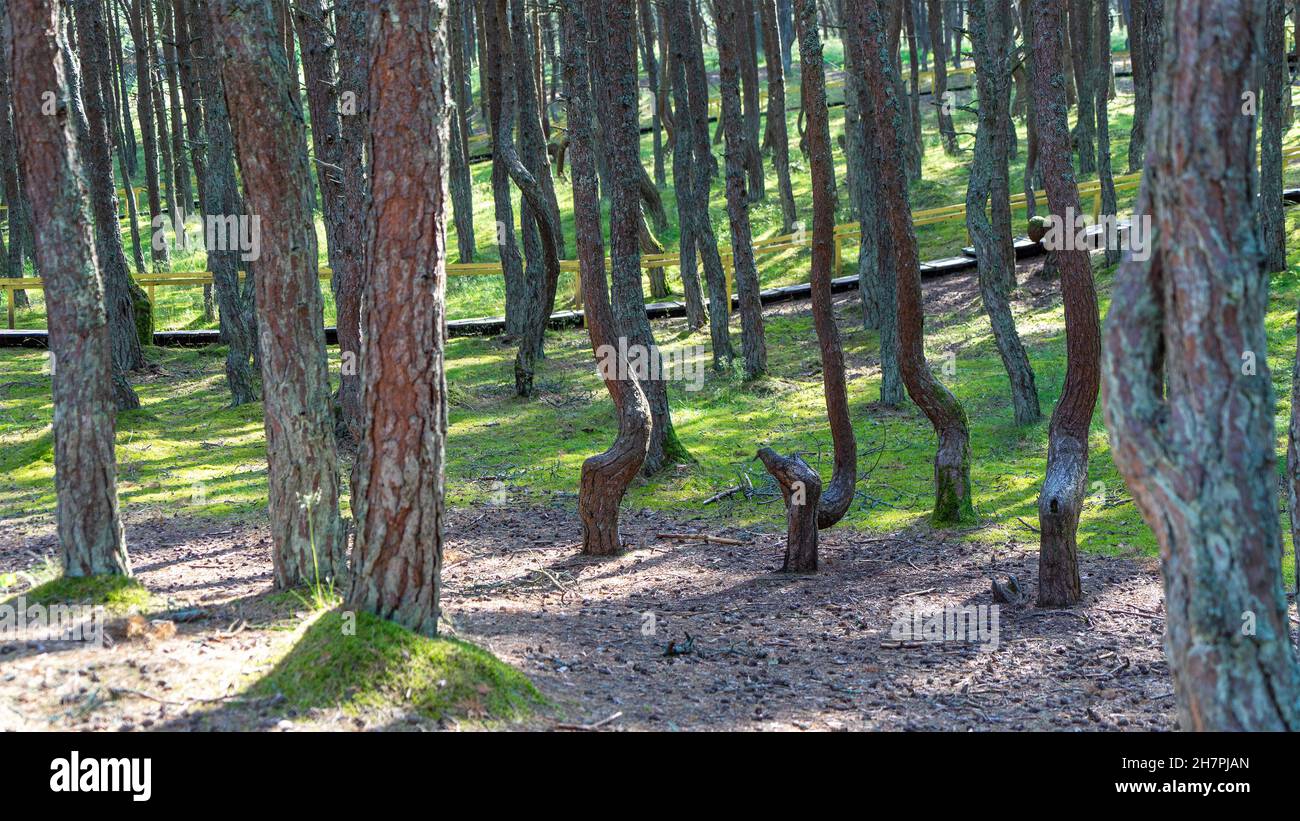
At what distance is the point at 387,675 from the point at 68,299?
3112 millimetres

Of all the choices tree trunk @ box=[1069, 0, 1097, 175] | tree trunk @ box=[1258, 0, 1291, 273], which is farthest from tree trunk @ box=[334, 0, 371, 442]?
tree trunk @ box=[1069, 0, 1097, 175]

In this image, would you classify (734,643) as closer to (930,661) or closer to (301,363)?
(930,661)

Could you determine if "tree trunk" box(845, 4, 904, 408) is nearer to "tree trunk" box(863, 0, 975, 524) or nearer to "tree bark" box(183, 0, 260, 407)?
"tree trunk" box(863, 0, 975, 524)

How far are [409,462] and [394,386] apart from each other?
0.38 meters

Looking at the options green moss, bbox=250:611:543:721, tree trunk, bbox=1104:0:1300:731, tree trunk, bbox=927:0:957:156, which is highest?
tree trunk, bbox=927:0:957:156

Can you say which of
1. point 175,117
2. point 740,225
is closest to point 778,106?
point 740,225

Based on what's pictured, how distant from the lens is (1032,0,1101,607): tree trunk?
27.8 feet

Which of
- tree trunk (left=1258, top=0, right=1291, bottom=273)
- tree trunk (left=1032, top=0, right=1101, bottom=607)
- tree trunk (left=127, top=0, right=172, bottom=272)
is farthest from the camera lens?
tree trunk (left=127, top=0, right=172, bottom=272)

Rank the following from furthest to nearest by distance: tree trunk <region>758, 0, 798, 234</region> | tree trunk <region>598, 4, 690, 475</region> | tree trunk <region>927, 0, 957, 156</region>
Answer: tree trunk <region>927, 0, 957, 156</region>
tree trunk <region>758, 0, 798, 234</region>
tree trunk <region>598, 4, 690, 475</region>

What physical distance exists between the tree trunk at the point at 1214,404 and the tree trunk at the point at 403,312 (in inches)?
127

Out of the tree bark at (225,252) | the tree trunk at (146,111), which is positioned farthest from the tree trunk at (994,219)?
the tree trunk at (146,111)

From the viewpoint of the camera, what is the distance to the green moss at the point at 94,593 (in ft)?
21.6

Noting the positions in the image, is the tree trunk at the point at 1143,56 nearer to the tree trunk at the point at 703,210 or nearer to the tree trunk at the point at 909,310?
the tree trunk at the point at 909,310

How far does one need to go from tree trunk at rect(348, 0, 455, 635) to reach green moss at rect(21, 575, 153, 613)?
5.92 ft
